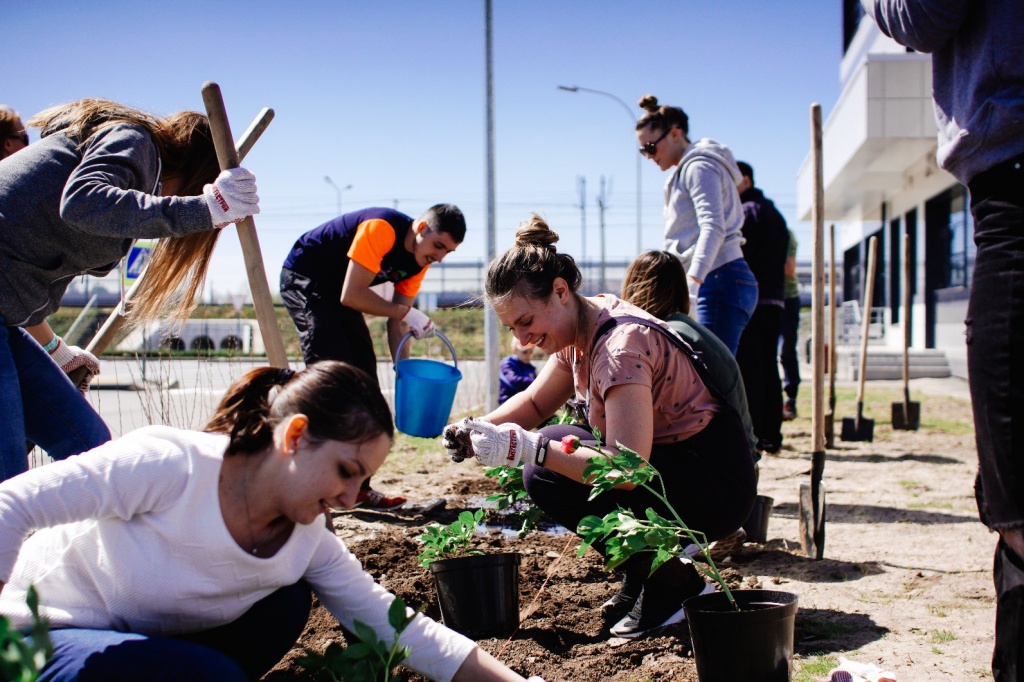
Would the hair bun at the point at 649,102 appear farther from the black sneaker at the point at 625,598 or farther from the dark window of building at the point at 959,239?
the dark window of building at the point at 959,239

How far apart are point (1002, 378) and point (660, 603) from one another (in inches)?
51.5

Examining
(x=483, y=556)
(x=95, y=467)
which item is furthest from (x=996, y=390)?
(x=95, y=467)

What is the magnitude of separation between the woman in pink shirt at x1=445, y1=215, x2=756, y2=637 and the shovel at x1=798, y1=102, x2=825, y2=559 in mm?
952

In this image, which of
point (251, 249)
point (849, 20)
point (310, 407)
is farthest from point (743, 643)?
point (849, 20)

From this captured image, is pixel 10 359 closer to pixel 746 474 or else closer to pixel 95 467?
pixel 95 467

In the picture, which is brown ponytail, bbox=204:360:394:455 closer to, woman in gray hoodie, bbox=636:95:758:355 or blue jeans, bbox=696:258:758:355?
woman in gray hoodie, bbox=636:95:758:355

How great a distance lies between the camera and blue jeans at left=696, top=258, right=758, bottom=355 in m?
4.38

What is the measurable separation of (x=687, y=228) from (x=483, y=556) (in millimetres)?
2581

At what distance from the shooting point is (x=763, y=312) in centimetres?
589

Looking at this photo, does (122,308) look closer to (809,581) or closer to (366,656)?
(366,656)

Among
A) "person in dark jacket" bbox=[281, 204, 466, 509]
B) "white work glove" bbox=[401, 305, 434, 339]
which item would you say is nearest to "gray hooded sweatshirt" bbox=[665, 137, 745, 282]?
"person in dark jacket" bbox=[281, 204, 466, 509]

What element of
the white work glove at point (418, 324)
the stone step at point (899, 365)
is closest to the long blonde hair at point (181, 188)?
the white work glove at point (418, 324)

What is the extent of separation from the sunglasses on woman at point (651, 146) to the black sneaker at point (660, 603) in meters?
2.45

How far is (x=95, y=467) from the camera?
156cm
